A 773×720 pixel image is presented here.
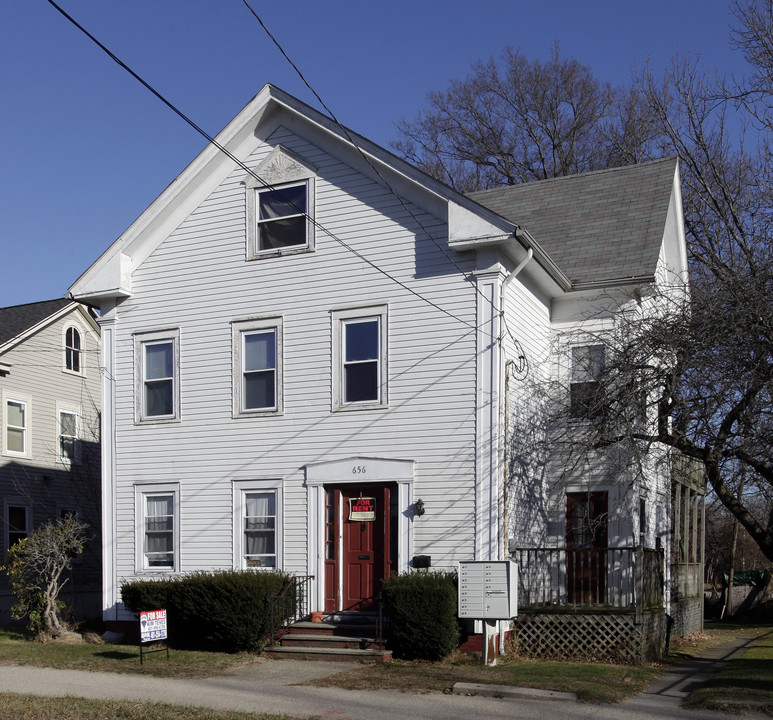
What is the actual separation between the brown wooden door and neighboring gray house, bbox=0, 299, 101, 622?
1395 centimetres

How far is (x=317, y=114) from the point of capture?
16750 mm

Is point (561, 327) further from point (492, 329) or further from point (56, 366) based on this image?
point (56, 366)

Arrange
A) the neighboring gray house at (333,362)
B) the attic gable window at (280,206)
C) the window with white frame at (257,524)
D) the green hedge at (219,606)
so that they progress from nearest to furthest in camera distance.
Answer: the green hedge at (219,606) < the neighboring gray house at (333,362) < the window with white frame at (257,524) < the attic gable window at (280,206)

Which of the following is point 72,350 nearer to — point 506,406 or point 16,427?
point 16,427

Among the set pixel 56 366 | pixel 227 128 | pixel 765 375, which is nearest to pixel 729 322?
pixel 765 375

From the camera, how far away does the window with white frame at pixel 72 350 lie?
28141 millimetres

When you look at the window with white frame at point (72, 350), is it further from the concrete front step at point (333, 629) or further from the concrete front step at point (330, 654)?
the concrete front step at point (330, 654)

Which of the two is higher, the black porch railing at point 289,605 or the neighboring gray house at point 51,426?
the neighboring gray house at point 51,426

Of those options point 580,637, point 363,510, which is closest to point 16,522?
point 363,510

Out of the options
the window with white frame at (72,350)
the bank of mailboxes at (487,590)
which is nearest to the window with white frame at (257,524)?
the bank of mailboxes at (487,590)

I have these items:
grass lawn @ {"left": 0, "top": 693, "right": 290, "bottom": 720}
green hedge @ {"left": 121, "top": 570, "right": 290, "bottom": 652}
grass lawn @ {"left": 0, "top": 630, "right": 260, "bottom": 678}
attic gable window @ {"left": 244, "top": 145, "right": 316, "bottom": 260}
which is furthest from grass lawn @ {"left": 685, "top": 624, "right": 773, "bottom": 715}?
attic gable window @ {"left": 244, "top": 145, "right": 316, "bottom": 260}

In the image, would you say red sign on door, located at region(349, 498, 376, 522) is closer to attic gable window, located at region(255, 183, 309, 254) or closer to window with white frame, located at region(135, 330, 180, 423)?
window with white frame, located at region(135, 330, 180, 423)

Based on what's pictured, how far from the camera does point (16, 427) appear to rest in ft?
85.2

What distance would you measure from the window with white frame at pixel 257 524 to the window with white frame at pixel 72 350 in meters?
13.3
